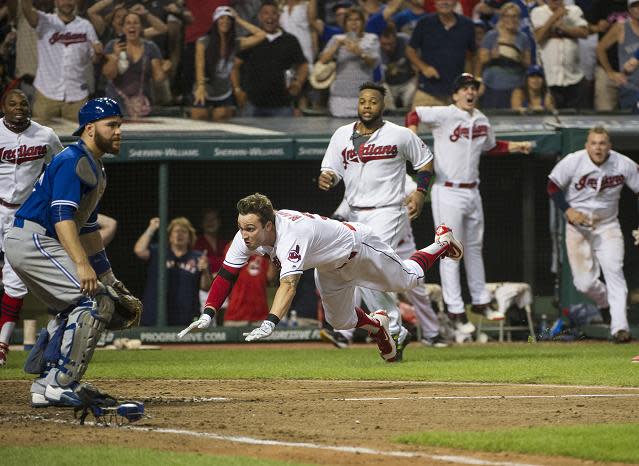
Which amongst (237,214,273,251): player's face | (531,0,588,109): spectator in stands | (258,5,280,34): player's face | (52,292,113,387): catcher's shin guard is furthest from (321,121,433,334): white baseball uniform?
(531,0,588,109): spectator in stands

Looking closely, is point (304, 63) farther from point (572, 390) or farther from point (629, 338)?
point (572, 390)

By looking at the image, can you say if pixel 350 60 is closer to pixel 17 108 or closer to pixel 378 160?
pixel 378 160

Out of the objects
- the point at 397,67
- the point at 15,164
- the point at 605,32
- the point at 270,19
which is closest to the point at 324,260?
the point at 15,164

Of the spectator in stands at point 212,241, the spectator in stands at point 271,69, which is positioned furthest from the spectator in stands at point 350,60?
the spectator in stands at point 212,241

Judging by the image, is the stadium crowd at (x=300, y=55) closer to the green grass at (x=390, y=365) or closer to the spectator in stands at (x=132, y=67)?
the spectator in stands at (x=132, y=67)

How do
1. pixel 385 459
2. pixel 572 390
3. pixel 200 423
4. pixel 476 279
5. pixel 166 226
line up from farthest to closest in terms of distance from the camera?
pixel 166 226, pixel 476 279, pixel 572 390, pixel 200 423, pixel 385 459

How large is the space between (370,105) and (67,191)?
417 cm

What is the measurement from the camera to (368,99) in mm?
10070

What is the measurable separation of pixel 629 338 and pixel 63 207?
7.53 metres

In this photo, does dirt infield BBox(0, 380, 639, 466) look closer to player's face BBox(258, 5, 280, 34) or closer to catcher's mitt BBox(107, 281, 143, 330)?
catcher's mitt BBox(107, 281, 143, 330)

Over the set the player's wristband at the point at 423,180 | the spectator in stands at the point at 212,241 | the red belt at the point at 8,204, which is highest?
the player's wristband at the point at 423,180

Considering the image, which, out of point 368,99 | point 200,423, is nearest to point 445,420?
point 200,423

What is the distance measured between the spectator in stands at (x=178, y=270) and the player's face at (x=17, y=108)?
3.44 meters

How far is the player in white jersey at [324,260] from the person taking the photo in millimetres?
7121
